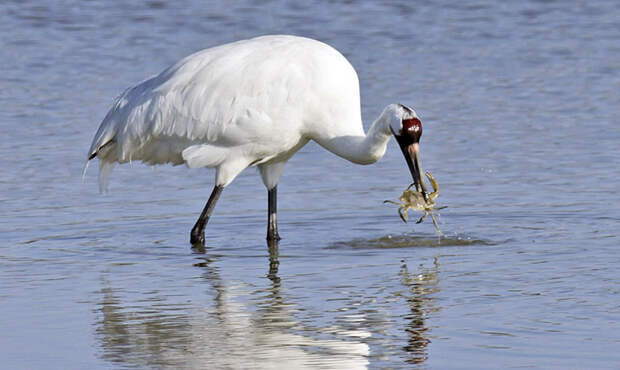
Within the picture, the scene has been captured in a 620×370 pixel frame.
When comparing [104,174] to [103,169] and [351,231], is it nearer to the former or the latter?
[103,169]

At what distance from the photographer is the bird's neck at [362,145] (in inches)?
385

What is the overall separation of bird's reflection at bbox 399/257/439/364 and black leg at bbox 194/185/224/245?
1568 mm

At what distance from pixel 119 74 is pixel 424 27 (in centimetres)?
478

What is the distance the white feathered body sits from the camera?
9.82 m

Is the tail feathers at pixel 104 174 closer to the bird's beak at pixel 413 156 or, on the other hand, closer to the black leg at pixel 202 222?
the black leg at pixel 202 222

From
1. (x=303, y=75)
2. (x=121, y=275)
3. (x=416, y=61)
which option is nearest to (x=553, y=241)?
(x=303, y=75)

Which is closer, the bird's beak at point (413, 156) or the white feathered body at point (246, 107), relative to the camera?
the bird's beak at point (413, 156)

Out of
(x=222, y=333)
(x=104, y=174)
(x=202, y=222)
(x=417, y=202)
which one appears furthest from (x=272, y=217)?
(x=222, y=333)

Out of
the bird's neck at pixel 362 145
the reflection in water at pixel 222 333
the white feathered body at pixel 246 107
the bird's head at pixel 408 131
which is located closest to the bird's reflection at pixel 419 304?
the reflection in water at pixel 222 333

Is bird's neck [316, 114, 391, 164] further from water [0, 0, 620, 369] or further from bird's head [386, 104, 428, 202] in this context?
water [0, 0, 620, 369]

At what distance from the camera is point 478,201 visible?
11.0m

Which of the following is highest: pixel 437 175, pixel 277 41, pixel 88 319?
pixel 277 41

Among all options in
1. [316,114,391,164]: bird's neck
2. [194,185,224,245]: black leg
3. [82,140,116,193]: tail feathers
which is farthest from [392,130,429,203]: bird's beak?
[82,140,116,193]: tail feathers

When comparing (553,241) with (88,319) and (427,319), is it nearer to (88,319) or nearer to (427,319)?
(427,319)
